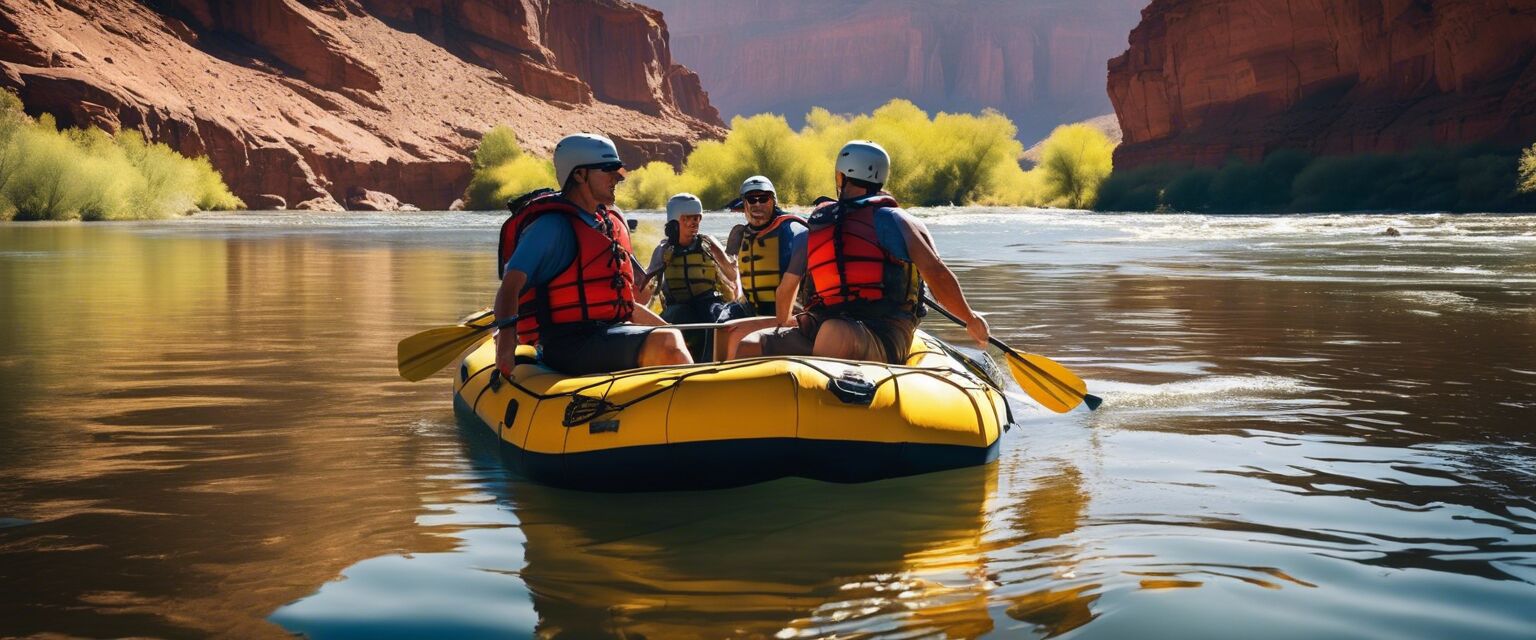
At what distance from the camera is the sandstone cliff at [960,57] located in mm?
186375

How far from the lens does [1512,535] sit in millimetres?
4293

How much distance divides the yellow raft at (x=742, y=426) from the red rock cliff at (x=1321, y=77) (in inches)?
1711

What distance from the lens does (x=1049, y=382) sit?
22.1 feet

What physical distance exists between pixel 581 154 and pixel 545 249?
1.35ft

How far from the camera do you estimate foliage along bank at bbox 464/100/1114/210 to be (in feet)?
207

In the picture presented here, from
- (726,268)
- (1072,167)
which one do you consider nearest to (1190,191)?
(1072,167)

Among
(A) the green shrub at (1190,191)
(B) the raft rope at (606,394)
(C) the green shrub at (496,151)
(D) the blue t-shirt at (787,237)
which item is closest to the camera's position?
(B) the raft rope at (606,394)

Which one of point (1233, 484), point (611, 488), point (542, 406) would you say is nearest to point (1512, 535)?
point (1233, 484)

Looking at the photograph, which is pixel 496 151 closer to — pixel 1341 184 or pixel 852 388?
pixel 1341 184

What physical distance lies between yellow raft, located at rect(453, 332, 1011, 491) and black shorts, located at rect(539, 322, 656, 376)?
0.29 metres

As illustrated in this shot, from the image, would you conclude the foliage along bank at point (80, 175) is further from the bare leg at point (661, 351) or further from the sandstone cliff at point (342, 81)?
the bare leg at point (661, 351)

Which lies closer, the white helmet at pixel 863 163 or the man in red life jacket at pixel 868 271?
the man in red life jacket at pixel 868 271

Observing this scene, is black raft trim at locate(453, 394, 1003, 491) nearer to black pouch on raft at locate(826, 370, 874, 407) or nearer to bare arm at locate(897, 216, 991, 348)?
black pouch on raft at locate(826, 370, 874, 407)

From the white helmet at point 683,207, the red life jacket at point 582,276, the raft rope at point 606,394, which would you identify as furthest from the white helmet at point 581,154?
the white helmet at point 683,207
